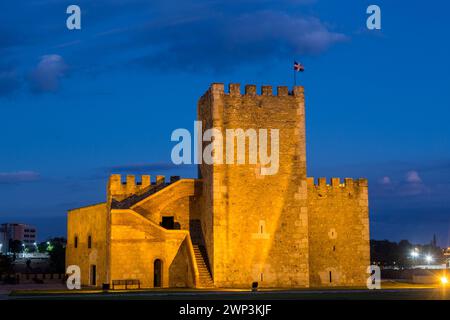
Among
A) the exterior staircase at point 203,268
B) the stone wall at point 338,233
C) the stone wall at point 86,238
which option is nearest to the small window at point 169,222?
the exterior staircase at point 203,268

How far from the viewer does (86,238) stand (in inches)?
1875

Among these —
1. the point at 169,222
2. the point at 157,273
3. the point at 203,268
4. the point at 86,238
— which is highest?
the point at 169,222

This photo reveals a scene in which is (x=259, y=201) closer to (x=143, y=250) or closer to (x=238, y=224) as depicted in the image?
(x=238, y=224)

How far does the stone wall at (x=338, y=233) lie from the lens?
142 ft

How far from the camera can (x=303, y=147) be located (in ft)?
134

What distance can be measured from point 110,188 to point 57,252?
152 feet

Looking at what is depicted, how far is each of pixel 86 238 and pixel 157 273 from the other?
31.7 feet

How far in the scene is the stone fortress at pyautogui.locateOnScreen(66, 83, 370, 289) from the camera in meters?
38.7

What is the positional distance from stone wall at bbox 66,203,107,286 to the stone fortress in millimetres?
302

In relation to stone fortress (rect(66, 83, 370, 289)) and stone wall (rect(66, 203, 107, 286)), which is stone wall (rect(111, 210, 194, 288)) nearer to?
stone fortress (rect(66, 83, 370, 289))

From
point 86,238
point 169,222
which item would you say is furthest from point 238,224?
point 86,238

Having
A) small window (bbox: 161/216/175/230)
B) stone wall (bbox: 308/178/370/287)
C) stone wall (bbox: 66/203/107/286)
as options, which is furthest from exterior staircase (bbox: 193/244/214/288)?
stone wall (bbox: 308/178/370/287)

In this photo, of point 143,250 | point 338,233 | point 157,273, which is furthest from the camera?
point 338,233

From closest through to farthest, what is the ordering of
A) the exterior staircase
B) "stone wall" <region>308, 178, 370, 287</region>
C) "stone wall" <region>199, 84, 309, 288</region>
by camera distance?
1. the exterior staircase
2. "stone wall" <region>199, 84, 309, 288</region>
3. "stone wall" <region>308, 178, 370, 287</region>
